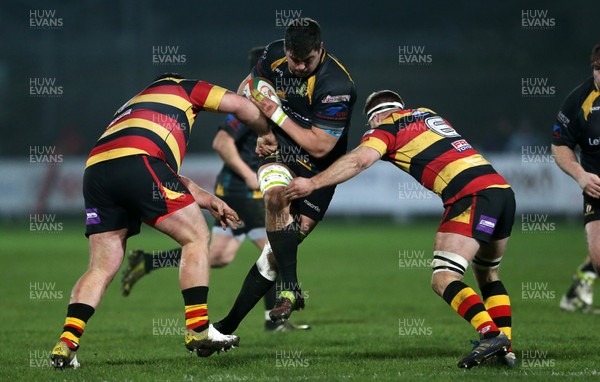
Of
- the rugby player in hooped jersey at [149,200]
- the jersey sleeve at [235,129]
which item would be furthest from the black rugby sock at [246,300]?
the jersey sleeve at [235,129]

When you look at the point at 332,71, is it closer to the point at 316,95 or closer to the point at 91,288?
the point at 316,95

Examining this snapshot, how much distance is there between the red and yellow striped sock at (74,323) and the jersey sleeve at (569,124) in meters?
4.50

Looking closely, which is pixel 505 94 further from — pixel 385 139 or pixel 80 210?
pixel 385 139

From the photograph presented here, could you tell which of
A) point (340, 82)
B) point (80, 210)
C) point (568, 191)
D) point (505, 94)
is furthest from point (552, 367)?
point (505, 94)

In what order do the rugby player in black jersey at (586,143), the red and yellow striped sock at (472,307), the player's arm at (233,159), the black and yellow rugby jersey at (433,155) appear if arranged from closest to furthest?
1. the red and yellow striped sock at (472,307)
2. the black and yellow rugby jersey at (433,155)
3. the rugby player in black jersey at (586,143)
4. the player's arm at (233,159)

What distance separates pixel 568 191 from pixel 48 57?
15.7 metres

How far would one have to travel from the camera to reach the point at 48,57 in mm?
28500

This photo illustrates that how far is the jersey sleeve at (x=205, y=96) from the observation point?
24.3 feet

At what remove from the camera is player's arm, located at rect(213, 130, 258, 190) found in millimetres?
10250

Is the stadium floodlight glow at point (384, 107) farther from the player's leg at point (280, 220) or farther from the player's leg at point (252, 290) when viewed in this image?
the player's leg at point (252, 290)

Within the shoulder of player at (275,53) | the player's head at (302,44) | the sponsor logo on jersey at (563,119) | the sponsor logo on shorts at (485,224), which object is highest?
the player's head at (302,44)

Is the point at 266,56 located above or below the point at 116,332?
above

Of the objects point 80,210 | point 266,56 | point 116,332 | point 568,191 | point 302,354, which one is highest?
point 266,56

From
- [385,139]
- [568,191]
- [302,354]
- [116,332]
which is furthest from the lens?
[568,191]
